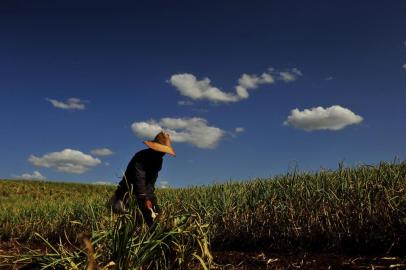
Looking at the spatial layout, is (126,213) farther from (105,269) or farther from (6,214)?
(6,214)

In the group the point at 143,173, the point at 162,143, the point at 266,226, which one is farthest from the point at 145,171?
the point at 266,226

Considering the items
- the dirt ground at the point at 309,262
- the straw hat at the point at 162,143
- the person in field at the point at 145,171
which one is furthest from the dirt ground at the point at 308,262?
the straw hat at the point at 162,143

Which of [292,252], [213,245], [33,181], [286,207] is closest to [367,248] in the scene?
[292,252]

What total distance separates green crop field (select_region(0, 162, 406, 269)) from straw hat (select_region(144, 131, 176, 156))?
71 cm

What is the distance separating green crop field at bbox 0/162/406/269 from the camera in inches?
166

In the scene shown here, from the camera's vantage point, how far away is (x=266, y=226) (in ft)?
23.5

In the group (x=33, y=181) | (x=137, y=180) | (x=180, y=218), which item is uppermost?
(x=33, y=181)

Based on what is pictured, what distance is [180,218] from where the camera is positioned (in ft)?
15.6

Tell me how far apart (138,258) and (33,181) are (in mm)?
26788

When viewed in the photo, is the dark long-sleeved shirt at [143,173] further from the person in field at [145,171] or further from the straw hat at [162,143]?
the straw hat at [162,143]

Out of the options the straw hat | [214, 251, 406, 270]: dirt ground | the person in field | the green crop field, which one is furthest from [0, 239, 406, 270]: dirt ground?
the straw hat

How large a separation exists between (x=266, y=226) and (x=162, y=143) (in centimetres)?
178

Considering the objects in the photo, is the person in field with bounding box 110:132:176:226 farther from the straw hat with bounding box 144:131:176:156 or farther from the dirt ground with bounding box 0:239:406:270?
the dirt ground with bounding box 0:239:406:270

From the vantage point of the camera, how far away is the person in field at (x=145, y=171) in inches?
269
